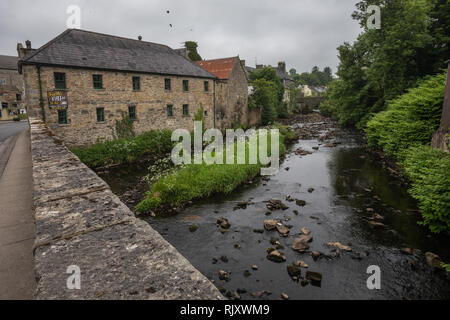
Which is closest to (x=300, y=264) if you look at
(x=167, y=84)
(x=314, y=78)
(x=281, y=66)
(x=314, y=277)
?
(x=314, y=277)

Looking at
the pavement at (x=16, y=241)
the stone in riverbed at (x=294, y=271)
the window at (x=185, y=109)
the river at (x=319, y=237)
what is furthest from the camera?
the window at (x=185, y=109)

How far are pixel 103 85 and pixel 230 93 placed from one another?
50.3 ft

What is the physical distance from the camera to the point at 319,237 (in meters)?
7.66

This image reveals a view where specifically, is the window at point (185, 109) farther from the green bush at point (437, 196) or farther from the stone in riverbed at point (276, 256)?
the green bush at point (437, 196)

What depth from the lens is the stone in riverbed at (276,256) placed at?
21.7 ft

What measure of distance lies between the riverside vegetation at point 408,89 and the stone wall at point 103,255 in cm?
752

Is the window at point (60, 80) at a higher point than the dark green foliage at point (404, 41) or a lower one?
lower

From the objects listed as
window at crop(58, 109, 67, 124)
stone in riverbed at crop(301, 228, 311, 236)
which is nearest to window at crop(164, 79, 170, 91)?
window at crop(58, 109, 67, 124)

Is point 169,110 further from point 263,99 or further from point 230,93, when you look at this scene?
point 263,99

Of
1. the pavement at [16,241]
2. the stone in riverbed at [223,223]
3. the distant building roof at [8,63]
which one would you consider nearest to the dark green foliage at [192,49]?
the stone in riverbed at [223,223]

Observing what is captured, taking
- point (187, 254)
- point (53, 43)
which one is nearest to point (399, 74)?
point (187, 254)

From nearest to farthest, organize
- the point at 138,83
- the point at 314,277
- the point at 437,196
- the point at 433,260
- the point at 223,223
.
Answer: the point at 314,277 → the point at 433,260 → the point at 437,196 → the point at 223,223 → the point at 138,83

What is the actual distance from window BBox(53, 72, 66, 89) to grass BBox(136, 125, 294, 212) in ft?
35.5
